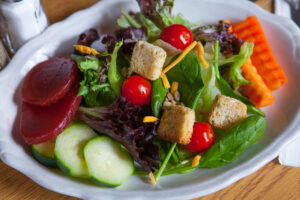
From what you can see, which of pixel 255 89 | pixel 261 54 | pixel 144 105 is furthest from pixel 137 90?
pixel 261 54

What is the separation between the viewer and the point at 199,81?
1951mm

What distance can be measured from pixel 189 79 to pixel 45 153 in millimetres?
894

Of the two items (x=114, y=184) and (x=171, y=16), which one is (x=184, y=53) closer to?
(x=171, y=16)

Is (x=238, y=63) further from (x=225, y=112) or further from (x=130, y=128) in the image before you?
(x=130, y=128)

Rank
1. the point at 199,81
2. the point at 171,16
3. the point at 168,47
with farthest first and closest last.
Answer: the point at 171,16, the point at 168,47, the point at 199,81

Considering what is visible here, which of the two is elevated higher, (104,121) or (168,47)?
(168,47)

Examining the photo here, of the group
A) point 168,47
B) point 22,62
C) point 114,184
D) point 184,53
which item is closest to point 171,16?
point 168,47

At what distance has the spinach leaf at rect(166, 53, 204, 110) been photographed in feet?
6.38

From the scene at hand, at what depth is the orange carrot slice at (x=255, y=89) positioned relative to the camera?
215 centimetres

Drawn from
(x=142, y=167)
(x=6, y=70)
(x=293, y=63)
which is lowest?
(x=142, y=167)

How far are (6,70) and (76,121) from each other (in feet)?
1.72

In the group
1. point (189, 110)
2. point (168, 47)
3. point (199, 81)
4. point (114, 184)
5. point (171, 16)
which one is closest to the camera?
point (114, 184)

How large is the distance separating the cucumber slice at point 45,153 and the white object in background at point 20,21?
889 millimetres

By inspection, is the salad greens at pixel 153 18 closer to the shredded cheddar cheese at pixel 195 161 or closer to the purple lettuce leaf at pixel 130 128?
the purple lettuce leaf at pixel 130 128
